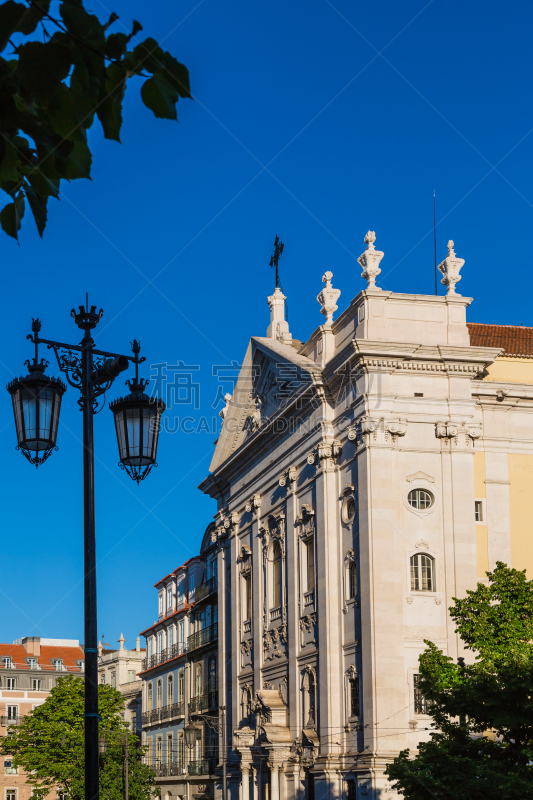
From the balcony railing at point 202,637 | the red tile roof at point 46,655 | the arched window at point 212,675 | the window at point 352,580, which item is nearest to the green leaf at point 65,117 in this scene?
the window at point 352,580

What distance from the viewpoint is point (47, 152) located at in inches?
171

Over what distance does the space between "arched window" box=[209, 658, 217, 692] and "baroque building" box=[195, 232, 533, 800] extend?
14.1 m

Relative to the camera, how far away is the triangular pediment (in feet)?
140

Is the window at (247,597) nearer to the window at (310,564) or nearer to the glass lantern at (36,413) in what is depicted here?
the window at (310,564)

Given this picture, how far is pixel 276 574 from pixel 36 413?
114 ft

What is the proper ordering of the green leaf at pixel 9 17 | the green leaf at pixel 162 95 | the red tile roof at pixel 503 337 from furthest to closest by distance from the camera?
the red tile roof at pixel 503 337 < the green leaf at pixel 162 95 < the green leaf at pixel 9 17

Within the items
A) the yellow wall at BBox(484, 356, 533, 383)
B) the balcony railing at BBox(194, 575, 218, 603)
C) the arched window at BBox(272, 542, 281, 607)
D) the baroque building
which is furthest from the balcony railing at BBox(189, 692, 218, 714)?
the yellow wall at BBox(484, 356, 533, 383)

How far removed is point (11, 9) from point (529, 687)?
68.5ft

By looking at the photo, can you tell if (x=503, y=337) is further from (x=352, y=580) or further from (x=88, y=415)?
(x=88, y=415)

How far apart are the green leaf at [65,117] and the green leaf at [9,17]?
0.25 meters

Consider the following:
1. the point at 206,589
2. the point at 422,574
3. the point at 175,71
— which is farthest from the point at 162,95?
the point at 206,589

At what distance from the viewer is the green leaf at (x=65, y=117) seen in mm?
4113

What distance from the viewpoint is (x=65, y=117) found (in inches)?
164

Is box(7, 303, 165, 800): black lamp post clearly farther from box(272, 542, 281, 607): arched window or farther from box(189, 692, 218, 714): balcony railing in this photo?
box(189, 692, 218, 714): balcony railing
